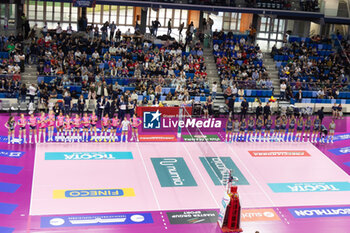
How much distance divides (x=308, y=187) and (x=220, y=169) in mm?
4023

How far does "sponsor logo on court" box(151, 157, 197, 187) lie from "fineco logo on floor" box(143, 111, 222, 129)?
309 cm

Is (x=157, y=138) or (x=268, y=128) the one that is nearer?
(x=157, y=138)

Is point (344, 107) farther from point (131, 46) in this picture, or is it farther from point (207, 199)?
point (207, 199)

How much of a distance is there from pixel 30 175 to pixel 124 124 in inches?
232

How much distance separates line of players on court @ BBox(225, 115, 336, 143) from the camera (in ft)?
92.8

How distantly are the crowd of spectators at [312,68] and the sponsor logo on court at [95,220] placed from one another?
1880cm

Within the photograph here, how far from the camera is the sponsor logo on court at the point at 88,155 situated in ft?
81.1

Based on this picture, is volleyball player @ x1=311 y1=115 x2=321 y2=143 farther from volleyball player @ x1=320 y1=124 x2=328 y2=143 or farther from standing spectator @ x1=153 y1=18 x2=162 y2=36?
standing spectator @ x1=153 y1=18 x2=162 y2=36

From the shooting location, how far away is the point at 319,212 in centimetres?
2111

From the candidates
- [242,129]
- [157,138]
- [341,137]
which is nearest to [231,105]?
[242,129]

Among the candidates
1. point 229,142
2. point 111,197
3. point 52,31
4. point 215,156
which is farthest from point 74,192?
point 52,31

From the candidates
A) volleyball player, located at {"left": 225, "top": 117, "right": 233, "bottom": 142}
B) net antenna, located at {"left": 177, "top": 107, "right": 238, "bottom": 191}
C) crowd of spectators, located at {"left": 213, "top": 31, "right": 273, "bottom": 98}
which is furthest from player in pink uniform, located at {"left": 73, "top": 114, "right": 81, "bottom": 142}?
crowd of spectators, located at {"left": 213, "top": 31, "right": 273, "bottom": 98}

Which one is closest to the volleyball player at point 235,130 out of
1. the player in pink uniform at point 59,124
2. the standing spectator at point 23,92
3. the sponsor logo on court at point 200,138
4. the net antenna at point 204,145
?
the sponsor logo on court at point 200,138

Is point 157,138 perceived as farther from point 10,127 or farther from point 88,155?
point 10,127
